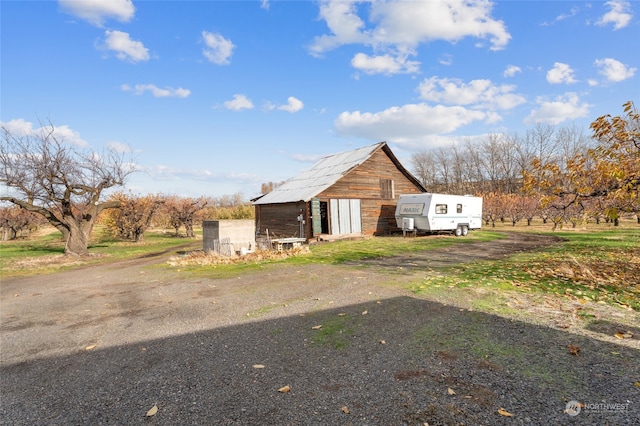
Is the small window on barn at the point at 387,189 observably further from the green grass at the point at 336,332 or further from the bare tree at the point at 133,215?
the green grass at the point at 336,332

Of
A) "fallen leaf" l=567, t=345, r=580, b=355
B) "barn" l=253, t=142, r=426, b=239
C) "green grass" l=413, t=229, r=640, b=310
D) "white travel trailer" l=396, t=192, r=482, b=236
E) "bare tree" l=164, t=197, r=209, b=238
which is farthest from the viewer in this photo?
"bare tree" l=164, t=197, r=209, b=238

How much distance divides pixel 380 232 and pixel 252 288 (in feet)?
53.7

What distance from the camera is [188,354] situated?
4.51 meters

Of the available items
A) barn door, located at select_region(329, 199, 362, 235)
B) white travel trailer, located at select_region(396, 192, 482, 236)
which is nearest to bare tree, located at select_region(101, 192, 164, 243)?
barn door, located at select_region(329, 199, 362, 235)

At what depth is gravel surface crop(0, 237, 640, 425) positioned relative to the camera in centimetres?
311

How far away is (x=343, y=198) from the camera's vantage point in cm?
2166

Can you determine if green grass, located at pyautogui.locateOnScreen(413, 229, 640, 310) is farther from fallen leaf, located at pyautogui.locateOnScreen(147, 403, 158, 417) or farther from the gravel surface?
fallen leaf, located at pyautogui.locateOnScreen(147, 403, 158, 417)

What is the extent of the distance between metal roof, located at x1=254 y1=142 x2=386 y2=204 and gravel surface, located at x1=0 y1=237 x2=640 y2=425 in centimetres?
1416

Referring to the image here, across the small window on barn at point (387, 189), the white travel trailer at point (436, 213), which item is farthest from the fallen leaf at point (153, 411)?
the small window on barn at point (387, 189)

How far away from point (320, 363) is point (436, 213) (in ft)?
58.5

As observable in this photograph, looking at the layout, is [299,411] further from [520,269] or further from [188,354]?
[520,269]

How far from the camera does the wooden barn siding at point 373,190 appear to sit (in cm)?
2200

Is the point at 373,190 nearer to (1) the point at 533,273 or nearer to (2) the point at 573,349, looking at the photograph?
(1) the point at 533,273

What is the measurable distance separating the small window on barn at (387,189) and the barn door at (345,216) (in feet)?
9.08
